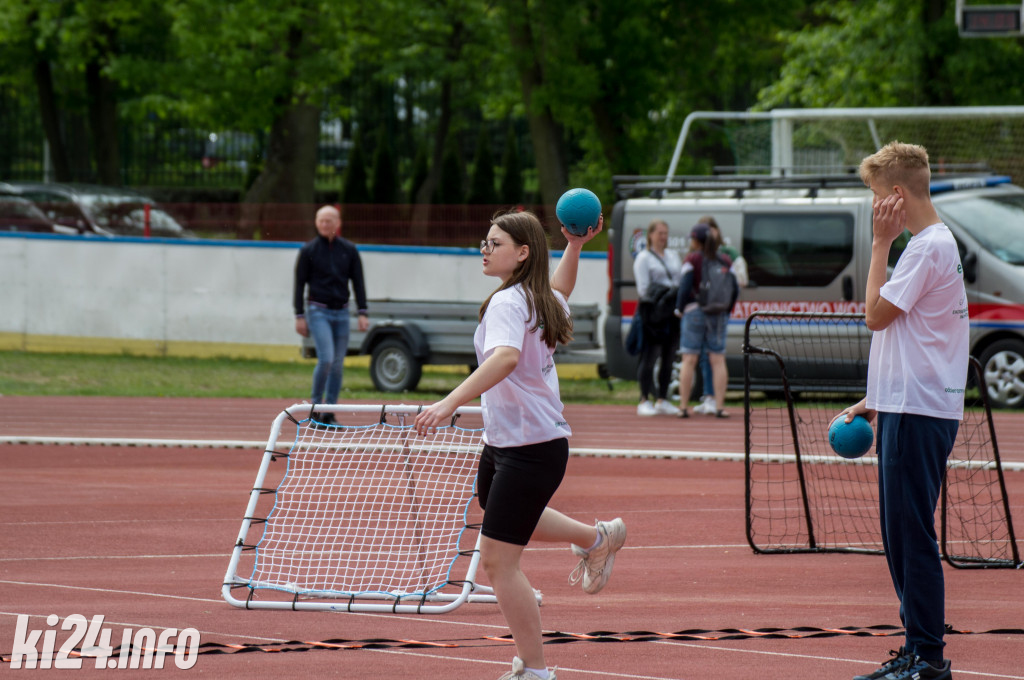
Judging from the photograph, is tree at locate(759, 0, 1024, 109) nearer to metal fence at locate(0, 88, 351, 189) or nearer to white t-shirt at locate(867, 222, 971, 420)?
metal fence at locate(0, 88, 351, 189)

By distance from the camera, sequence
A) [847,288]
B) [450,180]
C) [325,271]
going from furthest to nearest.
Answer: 1. [450,180]
2. [847,288]
3. [325,271]

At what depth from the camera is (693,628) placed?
580 cm

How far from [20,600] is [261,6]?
2725cm

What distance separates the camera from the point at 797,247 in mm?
15180

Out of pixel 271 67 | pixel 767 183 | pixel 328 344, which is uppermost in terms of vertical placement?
pixel 271 67

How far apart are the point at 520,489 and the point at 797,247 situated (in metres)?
10.9

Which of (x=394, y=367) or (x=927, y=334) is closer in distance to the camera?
(x=927, y=334)

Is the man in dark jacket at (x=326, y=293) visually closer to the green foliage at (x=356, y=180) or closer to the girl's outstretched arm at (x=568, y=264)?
the girl's outstretched arm at (x=568, y=264)

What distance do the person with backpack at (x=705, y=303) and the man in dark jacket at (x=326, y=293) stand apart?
3.50 m

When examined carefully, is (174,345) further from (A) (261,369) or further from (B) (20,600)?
(B) (20,600)

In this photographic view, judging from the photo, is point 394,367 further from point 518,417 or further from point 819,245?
point 518,417

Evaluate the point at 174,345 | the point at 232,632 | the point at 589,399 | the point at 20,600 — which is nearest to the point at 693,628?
the point at 232,632

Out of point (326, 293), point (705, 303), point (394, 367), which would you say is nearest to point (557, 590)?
point (326, 293)

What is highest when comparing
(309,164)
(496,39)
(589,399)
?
(496,39)
